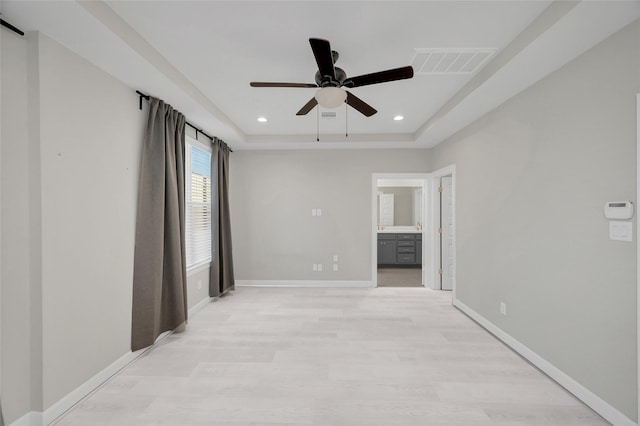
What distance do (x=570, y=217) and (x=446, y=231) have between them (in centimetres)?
282

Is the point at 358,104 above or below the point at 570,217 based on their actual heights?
above

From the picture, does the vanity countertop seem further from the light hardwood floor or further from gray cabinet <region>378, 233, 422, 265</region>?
the light hardwood floor

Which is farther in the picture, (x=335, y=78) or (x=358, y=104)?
(x=358, y=104)

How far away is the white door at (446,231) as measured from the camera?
4.81 m

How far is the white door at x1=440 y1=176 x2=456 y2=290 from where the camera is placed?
4.81 meters

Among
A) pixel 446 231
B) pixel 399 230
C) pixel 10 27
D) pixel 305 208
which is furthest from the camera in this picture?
pixel 399 230

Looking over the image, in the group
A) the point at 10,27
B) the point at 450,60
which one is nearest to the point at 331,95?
the point at 450,60

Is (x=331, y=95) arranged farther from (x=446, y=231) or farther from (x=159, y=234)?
(x=446, y=231)

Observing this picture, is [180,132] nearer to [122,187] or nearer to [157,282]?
[122,187]

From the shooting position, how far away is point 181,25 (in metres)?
1.91

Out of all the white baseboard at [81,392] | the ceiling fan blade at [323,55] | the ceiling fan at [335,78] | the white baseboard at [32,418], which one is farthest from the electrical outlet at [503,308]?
the white baseboard at [32,418]

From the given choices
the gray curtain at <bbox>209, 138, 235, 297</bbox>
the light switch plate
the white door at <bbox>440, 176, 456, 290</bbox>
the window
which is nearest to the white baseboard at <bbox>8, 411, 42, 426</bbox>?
the window

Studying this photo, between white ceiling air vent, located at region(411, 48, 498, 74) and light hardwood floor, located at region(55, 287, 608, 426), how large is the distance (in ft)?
8.51

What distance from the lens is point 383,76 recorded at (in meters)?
1.94
